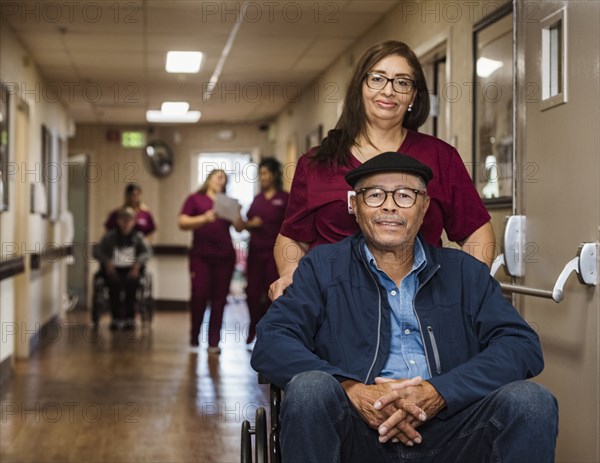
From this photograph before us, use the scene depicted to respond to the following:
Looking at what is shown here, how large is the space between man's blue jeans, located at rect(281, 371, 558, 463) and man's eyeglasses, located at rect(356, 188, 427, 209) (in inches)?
18.1

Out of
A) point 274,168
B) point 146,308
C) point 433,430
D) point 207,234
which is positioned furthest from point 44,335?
point 433,430

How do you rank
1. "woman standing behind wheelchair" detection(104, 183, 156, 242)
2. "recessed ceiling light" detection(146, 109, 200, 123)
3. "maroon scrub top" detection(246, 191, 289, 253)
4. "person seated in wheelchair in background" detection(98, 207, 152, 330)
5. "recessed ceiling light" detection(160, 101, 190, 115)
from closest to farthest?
"maroon scrub top" detection(246, 191, 289, 253) < "person seated in wheelchair in background" detection(98, 207, 152, 330) < "woman standing behind wheelchair" detection(104, 183, 156, 242) < "recessed ceiling light" detection(160, 101, 190, 115) < "recessed ceiling light" detection(146, 109, 200, 123)

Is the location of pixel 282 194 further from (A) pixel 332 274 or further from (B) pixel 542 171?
(A) pixel 332 274

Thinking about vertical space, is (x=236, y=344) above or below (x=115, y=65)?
below

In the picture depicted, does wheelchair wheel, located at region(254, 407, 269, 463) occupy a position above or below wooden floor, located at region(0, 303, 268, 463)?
above

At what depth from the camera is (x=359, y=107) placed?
2615 mm

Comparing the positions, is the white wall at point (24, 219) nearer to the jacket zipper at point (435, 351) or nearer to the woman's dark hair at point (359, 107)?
the woman's dark hair at point (359, 107)

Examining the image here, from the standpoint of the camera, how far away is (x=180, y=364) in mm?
6723

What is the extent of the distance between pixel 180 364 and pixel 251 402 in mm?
1681

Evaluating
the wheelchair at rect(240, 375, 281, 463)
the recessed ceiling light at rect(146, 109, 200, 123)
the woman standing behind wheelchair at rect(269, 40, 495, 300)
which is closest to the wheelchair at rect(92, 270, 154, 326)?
the recessed ceiling light at rect(146, 109, 200, 123)

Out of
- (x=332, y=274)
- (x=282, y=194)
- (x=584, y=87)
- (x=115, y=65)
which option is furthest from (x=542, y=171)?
(x=115, y=65)

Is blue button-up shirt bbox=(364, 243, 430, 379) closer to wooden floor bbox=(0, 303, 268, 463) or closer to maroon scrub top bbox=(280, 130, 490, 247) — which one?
maroon scrub top bbox=(280, 130, 490, 247)

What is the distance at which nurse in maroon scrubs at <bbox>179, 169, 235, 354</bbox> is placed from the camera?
288 inches

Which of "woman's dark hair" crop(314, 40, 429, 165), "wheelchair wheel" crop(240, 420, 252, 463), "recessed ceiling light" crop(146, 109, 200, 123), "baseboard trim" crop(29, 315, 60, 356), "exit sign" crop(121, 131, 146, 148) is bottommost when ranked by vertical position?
"baseboard trim" crop(29, 315, 60, 356)
